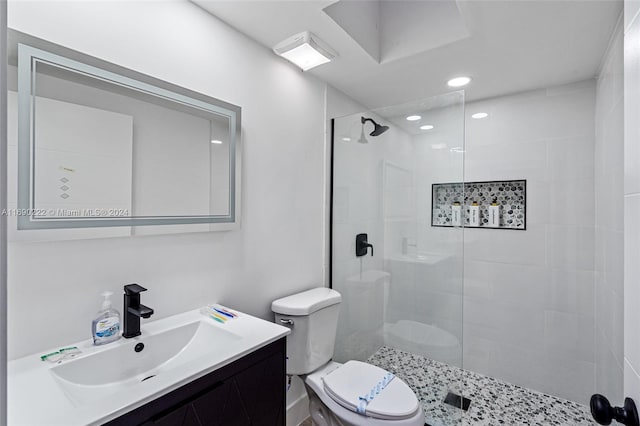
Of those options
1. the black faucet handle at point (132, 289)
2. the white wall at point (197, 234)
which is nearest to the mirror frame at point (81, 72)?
the white wall at point (197, 234)

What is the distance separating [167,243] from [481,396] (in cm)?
237

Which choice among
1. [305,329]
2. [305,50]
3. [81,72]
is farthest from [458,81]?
[81,72]

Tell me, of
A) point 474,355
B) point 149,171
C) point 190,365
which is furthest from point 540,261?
point 149,171

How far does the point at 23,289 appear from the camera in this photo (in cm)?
95

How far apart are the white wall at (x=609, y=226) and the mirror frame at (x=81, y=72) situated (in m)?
1.91

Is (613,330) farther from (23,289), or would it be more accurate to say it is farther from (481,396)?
(23,289)

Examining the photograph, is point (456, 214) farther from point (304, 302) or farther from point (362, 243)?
point (304, 302)

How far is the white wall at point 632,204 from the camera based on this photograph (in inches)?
24.8

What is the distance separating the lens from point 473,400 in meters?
2.19

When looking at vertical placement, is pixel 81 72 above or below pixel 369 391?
above

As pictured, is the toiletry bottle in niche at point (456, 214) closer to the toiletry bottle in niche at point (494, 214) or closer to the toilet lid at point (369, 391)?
the toiletry bottle in niche at point (494, 214)

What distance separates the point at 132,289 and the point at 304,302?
901 mm

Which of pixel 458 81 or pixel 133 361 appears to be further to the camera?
pixel 458 81

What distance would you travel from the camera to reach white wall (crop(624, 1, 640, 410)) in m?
0.63
